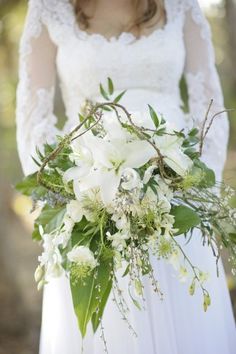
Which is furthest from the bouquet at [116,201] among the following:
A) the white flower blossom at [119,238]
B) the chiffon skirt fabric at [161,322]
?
the chiffon skirt fabric at [161,322]

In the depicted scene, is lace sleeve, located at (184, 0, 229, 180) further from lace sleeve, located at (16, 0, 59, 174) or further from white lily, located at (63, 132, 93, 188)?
white lily, located at (63, 132, 93, 188)

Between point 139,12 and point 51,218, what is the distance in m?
1.12

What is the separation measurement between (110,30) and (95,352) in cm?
128

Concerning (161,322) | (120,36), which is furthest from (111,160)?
(120,36)

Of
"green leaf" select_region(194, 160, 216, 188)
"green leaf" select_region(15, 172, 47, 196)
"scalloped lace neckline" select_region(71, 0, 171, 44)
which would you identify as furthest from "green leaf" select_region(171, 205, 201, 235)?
"scalloped lace neckline" select_region(71, 0, 171, 44)

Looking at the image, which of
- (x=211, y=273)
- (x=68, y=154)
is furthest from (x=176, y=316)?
(x=68, y=154)

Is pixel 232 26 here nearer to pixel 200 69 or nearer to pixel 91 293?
pixel 200 69

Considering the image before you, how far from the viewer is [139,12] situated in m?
2.20

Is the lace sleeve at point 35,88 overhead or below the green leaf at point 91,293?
overhead

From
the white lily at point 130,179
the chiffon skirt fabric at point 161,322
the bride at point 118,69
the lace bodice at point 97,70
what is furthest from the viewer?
the lace bodice at point 97,70

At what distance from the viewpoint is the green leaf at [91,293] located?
1.33 metres

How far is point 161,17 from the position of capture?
7.32 ft

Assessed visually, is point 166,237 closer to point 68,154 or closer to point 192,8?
point 68,154

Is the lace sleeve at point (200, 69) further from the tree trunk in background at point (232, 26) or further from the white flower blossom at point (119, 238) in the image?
the tree trunk in background at point (232, 26)
